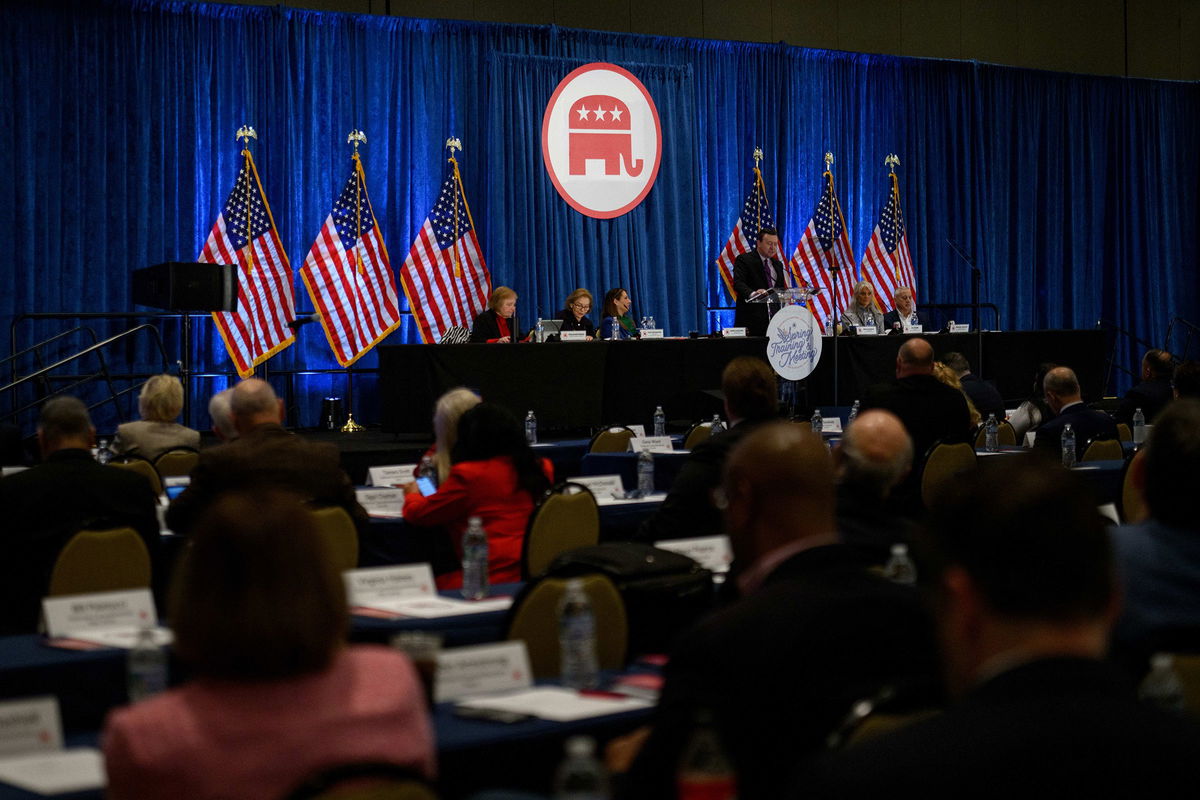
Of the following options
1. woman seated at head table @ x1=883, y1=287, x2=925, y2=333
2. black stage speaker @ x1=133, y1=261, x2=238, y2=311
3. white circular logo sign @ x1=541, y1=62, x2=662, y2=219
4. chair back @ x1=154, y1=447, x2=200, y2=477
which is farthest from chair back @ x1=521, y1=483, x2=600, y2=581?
woman seated at head table @ x1=883, y1=287, x2=925, y2=333

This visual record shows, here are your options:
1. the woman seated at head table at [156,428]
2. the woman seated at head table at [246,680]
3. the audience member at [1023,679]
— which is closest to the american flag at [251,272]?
the woman seated at head table at [156,428]

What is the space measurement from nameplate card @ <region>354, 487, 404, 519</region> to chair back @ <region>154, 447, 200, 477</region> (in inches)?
57.2

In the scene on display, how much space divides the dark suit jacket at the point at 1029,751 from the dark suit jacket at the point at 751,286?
10914 mm

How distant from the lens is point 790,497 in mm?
2469

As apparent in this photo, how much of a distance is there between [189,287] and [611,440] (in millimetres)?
3992

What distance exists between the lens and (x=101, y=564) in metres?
4.49

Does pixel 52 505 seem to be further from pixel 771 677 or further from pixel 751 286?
pixel 751 286

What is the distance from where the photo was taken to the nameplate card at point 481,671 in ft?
9.91

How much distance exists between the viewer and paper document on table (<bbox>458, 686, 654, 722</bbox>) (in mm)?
2809

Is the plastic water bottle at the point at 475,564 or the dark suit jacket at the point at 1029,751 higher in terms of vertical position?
the dark suit jacket at the point at 1029,751

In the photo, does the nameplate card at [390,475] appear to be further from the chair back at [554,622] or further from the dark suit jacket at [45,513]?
the chair back at [554,622]

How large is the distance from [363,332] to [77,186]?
104 inches

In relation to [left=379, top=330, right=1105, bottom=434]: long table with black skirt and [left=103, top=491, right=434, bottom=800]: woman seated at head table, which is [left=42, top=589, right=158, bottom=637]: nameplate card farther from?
[left=379, top=330, right=1105, bottom=434]: long table with black skirt

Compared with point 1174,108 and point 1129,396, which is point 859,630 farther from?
point 1174,108
